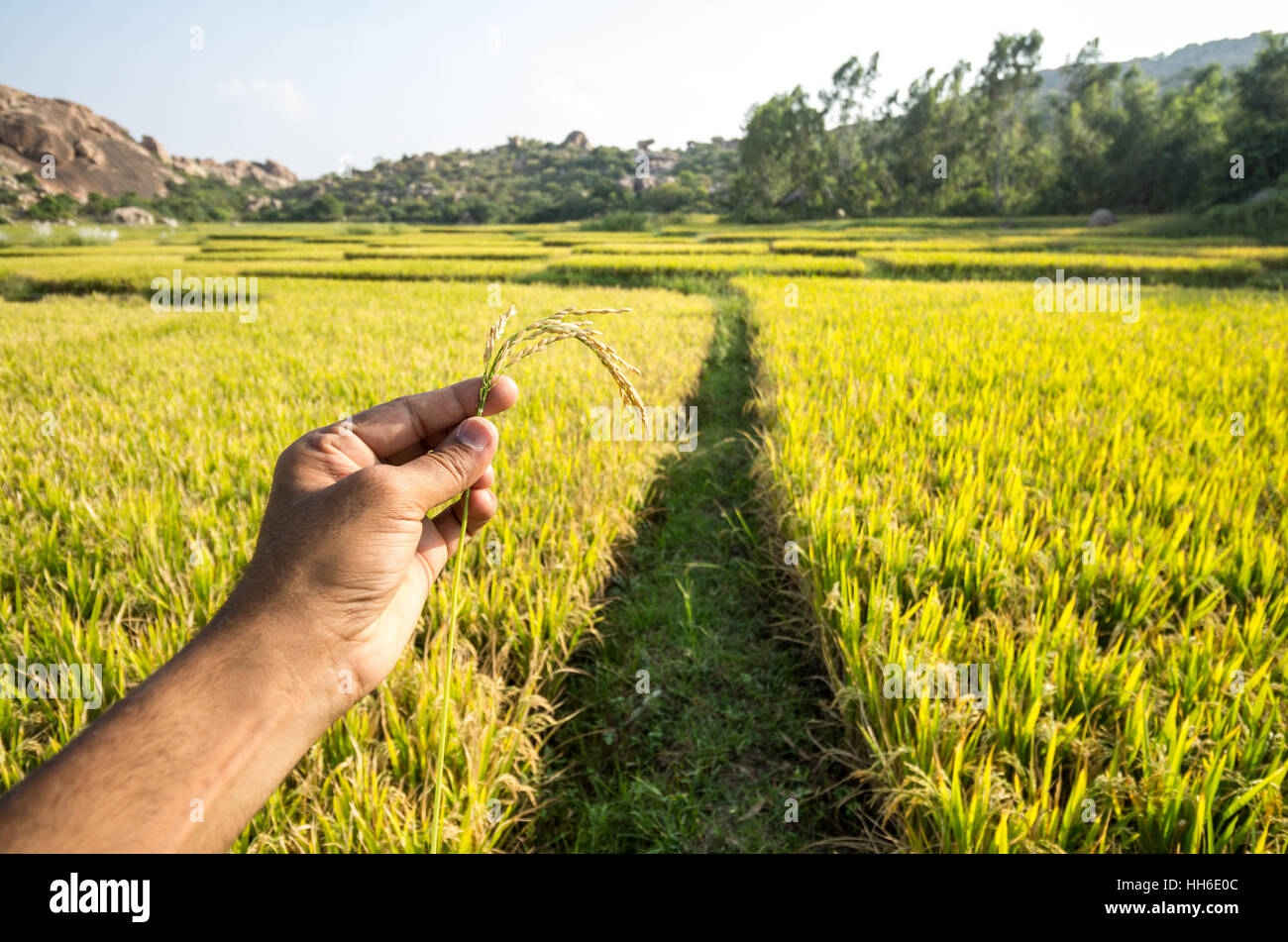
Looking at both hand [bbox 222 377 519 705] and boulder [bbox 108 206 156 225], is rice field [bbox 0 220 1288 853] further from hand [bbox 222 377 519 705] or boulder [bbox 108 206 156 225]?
boulder [bbox 108 206 156 225]

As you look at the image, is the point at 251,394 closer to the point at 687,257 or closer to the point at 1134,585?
the point at 1134,585

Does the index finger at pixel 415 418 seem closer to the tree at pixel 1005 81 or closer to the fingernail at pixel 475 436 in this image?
the fingernail at pixel 475 436

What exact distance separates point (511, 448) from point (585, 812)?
8.36 ft

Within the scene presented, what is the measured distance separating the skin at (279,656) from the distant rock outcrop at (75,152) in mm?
86314

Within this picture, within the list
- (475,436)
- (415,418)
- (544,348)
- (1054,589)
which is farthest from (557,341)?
(1054,589)

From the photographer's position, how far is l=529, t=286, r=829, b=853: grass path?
79.7 inches

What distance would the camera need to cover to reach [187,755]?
893 mm

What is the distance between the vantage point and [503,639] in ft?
8.07

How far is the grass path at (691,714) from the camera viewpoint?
79.7 inches

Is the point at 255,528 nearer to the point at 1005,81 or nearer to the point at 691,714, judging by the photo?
the point at 691,714

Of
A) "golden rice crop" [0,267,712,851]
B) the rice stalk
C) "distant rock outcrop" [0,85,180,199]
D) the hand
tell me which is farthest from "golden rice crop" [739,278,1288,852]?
"distant rock outcrop" [0,85,180,199]

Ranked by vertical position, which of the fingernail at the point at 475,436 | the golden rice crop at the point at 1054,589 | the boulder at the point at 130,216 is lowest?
the golden rice crop at the point at 1054,589

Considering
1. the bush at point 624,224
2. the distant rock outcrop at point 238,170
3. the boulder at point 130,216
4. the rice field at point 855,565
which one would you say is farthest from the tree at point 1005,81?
the distant rock outcrop at point 238,170
